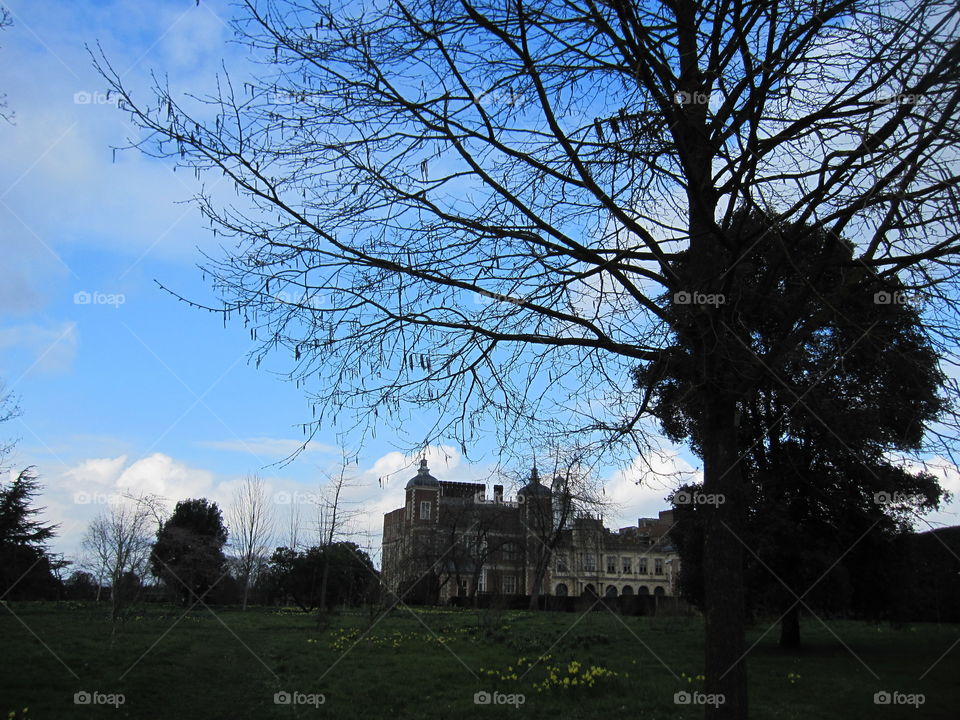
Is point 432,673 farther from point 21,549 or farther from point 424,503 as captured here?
point 424,503

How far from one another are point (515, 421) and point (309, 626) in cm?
2094

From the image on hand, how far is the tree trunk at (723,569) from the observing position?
3.74 m

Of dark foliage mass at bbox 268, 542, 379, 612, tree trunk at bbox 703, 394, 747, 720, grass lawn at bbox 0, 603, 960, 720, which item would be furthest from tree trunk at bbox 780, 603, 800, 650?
dark foliage mass at bbox 268, 542, 379, 612

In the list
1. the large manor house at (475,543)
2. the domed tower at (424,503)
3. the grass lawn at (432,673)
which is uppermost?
the domed tower at (424,503)

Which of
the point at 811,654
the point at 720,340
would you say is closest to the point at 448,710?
the point at 720,340

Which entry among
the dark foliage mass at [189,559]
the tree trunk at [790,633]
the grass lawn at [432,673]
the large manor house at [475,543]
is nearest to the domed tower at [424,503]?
the large manor house at [475,543]

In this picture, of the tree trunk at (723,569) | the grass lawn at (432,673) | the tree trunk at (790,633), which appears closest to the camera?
the tree trunk at (723,569)

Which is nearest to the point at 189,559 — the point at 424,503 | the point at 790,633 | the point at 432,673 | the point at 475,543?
the point at 475,543

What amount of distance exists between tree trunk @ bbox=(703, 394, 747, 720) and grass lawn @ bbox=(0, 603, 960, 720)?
6.48 meters

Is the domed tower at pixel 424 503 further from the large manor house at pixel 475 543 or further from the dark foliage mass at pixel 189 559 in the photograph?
the dark foliage mass at pixel 189 559

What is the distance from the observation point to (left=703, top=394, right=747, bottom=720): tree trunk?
12.3ft

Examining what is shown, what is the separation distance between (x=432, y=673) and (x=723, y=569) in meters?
10.3

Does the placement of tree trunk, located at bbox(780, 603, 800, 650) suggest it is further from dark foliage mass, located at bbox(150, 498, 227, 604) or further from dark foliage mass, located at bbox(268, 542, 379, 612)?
dark foliage mass, located at bbox(150, 498, 227, 604)

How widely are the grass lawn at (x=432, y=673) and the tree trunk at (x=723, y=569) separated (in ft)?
21.3
